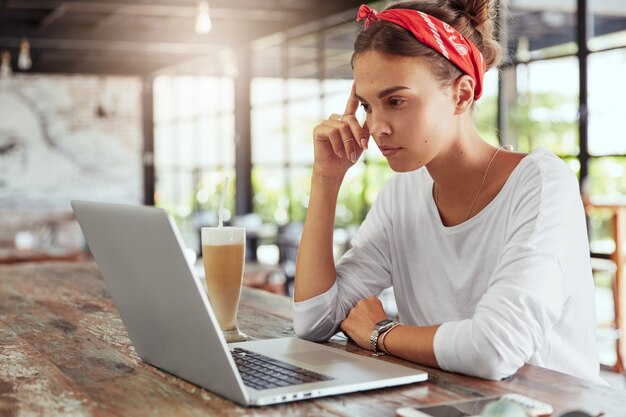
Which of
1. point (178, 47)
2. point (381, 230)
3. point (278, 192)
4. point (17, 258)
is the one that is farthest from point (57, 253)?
point (381, 230)

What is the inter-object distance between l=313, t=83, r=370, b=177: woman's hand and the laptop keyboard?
48cm

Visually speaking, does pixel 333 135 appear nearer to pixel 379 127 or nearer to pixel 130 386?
pixel 379 127

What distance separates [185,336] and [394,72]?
595 millimetres

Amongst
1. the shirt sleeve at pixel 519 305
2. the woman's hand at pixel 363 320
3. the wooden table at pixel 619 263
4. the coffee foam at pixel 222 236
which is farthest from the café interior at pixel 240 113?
the shirt sleeve at pixel 519 305

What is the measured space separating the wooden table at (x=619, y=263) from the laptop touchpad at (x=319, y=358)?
11.8ft

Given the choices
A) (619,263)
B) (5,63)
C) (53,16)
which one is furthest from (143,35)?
(619,263)

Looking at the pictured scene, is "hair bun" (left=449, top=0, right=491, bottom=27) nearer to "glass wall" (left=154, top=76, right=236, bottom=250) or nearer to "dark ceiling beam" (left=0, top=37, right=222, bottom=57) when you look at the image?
"dark ceiling beam" (left=0, top=37, right=222, bottom=57)

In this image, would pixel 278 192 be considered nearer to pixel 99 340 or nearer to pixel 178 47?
pixel 178 47

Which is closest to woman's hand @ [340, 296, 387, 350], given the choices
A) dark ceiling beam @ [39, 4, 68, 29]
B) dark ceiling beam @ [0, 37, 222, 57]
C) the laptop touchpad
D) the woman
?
the woman

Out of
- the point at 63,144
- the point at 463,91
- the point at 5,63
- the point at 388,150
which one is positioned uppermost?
the point at 5,63

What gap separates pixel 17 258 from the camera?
6.09 metres

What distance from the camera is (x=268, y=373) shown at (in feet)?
3.69

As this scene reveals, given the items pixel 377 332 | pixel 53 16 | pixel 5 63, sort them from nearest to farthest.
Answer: pixel 377 332 < pixel 53 16 < pixel 5 63

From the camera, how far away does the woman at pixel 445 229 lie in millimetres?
1213
